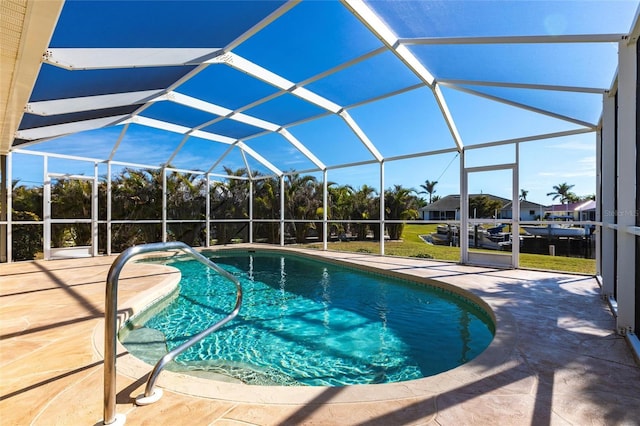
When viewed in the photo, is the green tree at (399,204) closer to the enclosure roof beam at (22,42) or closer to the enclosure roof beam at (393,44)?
the enclosure roof beam at (393,44)

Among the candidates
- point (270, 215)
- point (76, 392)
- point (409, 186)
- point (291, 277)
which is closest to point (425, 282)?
point (291, 277)

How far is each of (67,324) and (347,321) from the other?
132 inches

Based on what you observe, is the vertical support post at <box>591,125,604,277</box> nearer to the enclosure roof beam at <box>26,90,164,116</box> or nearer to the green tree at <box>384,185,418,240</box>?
the enclosure roof beam at <box>26,90,164,116</box>

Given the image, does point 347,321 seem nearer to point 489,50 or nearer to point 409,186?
point 489,50

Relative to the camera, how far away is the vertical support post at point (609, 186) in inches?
168

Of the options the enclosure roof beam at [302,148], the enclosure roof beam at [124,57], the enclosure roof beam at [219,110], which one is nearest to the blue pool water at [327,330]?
the enclosure roof beam at [124,57]

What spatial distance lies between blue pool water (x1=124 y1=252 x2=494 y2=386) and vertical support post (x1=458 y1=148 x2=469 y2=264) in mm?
2281

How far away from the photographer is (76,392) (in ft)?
6.81

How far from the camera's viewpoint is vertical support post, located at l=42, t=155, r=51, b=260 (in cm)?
857

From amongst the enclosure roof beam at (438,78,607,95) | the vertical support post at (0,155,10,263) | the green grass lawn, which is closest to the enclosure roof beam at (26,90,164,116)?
the vertical support post at (0,155,10,263)

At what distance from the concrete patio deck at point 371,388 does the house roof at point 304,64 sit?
2654 mm

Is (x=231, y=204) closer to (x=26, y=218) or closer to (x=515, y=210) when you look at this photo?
(x=26, y=218)

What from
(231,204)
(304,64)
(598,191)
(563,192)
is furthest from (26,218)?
(563,192)

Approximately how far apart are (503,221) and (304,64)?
5324mm
